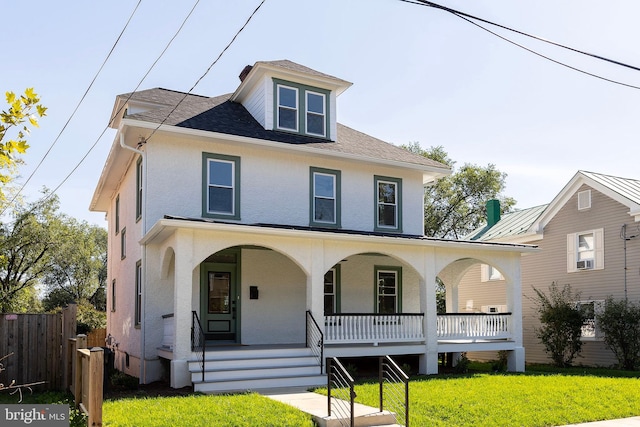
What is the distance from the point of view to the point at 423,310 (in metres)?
16.8

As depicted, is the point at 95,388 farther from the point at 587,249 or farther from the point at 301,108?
the point at 587,249

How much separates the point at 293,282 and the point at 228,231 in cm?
417

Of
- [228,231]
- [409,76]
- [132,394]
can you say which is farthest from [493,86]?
[132,394]

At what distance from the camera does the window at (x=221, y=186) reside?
1638cm

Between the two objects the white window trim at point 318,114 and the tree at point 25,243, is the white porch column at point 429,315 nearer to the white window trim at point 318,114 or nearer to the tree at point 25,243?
the white window trim at point 318,114

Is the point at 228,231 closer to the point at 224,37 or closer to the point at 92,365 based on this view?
the point at 224,37

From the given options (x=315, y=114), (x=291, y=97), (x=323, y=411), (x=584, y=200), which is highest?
(x=291, y=97)

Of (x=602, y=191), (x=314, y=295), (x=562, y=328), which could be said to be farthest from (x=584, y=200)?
(x=314, y=295)

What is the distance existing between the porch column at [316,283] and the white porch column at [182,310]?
3034 mm

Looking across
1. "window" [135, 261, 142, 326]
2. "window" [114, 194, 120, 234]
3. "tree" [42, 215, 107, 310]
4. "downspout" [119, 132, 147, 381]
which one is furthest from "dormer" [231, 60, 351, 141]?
"tree" [42, 215, 107, 310]

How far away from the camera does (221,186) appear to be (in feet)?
54.5

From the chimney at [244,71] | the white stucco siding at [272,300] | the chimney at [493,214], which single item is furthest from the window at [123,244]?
the chimney at [493,214]

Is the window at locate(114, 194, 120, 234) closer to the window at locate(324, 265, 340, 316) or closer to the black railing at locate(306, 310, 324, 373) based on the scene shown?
the window at locate(324, 265, 340, 316)

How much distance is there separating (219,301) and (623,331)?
1310 centimetres
